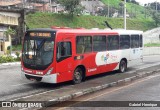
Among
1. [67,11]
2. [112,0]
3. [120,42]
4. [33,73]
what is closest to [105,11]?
[67,11]

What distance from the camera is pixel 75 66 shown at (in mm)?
15461

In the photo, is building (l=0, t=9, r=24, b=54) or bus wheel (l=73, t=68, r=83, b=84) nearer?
bus wheel (l=73, t=68, r=83, b=84)

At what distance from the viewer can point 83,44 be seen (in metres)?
16.2

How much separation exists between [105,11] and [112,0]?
4141 centimetres

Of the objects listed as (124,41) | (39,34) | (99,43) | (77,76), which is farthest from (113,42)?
(39,34)

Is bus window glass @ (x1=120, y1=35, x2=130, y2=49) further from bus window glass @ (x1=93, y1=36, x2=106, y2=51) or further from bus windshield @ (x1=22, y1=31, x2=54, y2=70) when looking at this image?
bus windshield @ (x1=22, y1=31, x2=54, y2=70)

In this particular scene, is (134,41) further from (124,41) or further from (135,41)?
(124,41)

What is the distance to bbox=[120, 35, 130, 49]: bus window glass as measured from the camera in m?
20.0

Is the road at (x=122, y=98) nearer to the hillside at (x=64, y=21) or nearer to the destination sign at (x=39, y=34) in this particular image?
the destination sign at (x=39, y=34)

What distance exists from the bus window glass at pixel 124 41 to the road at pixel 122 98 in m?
4.98

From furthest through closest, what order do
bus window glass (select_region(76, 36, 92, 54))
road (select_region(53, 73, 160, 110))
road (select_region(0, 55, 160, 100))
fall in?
bus window glass (select_region(76, 36, 92, 54)) → road (select_region(0, 55, 160, 100)) → road (select_region(53, 73, 160, 110))

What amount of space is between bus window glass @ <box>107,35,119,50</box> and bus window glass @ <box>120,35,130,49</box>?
554 millimetres

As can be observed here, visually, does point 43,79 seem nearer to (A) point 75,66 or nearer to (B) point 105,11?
(A) point 75,66

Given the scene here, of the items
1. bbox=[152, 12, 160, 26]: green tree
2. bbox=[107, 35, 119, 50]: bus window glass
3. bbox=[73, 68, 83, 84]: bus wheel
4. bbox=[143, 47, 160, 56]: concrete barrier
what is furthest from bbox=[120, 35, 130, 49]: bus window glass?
bbox=[152, 12, 160, 26]: green tree
